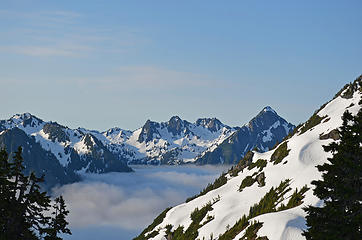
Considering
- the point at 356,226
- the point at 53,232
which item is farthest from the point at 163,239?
the point at 356,226

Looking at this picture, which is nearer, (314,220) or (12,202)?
(314,220)

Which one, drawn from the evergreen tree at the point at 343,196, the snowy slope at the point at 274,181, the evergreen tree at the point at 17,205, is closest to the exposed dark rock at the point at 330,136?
the snowy slope at the point at 274,181

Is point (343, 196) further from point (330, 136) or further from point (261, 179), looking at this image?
point (261, 179)

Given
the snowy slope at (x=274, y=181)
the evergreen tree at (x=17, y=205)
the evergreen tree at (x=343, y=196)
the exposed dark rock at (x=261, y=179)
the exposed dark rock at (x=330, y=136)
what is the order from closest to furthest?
the evergreen tree at (x=343, y=196), the evergreen tree at (x=17, y=205), the snowy slope at (x=274, y=181), the exposed dark rock at (x=330, y=136), the exposed dark rock at (x=261, y=179)

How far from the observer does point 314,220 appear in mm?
24125

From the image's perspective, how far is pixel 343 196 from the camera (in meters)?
23.4

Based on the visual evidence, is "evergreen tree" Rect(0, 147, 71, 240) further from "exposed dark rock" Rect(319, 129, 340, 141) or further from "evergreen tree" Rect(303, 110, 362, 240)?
"exposed dark rock" Rect(319, 129, 340, 141)

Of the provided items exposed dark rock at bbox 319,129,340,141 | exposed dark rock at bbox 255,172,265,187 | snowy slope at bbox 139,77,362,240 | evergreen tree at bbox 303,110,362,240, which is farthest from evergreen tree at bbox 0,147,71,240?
exposed dark rock at bbox 255,172,265,187

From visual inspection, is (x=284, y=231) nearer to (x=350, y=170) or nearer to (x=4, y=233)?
(x=350, y=170)

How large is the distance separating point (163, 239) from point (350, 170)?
368ft

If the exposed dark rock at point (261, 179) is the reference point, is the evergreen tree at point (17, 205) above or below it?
below

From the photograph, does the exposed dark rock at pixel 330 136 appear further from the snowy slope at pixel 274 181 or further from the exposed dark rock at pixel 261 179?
the exposed dark rock at pixel 261 179

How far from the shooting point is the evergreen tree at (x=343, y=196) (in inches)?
908

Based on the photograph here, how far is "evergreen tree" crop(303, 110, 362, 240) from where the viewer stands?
23.1m
